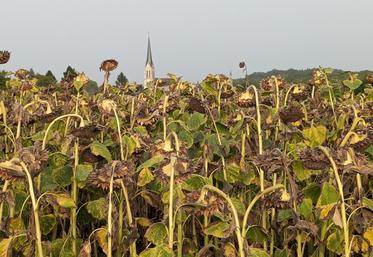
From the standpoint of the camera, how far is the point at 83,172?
2145mm

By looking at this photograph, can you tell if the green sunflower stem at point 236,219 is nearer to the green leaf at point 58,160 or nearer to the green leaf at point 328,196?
the green leaf at point 328,196

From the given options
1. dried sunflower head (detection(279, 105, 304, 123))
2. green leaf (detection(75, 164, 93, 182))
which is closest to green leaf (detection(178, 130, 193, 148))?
dried sunflower head (detection(279, 105, 304, 123))

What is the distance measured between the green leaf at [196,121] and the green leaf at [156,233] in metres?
0.98

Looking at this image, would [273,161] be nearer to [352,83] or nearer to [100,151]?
[100,151]

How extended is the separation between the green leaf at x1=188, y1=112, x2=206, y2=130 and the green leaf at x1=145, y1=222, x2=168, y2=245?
3.22 feet

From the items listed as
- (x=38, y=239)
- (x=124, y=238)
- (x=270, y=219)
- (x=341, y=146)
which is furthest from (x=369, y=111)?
(x=38, y=239)

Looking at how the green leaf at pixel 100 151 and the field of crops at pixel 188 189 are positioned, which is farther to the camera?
the green leaf at pixel 100 151

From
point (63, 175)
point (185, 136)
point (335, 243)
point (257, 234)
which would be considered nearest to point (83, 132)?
point (63, 175)

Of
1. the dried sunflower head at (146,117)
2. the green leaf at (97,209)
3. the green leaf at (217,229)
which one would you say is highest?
the dried sunflower head at (146,117)

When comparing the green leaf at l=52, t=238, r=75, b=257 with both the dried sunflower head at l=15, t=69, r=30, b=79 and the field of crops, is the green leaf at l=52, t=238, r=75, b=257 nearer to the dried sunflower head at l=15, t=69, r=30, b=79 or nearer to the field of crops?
the field of crops

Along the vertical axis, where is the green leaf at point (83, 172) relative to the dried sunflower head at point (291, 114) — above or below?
below

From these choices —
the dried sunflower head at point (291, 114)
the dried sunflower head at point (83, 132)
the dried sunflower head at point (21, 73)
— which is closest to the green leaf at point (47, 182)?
the dried sunflower head at point (83, 132)

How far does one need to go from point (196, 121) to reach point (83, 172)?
0.82 meters

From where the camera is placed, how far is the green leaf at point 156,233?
1834mm
